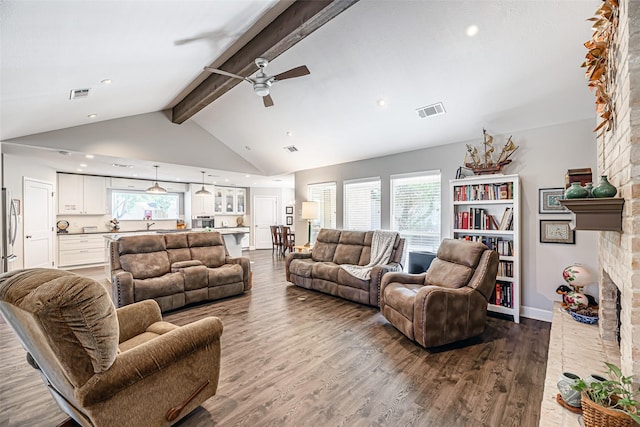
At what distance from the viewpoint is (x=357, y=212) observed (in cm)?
588

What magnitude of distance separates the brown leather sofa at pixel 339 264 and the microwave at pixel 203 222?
4.97 m

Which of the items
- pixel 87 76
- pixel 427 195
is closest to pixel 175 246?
pixel 87 76

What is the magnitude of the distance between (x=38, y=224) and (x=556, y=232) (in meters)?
8.92

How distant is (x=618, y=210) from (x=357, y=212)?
445 cm

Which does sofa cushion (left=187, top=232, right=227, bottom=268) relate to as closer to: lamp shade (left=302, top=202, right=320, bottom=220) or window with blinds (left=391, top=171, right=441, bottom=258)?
lamp shade (left=302, top=202, right=320, bottom=220)

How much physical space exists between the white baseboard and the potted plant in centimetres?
254

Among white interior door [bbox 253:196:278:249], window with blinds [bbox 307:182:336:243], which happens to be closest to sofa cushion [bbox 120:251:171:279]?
window with blinds [bbox 307:182:336:243]

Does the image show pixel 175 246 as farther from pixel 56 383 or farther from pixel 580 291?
pixel 580 291

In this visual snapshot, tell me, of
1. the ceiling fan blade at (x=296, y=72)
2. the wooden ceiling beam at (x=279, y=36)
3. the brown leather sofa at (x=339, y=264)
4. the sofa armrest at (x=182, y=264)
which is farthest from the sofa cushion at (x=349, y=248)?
the wooden ceiling beam at (x=279, y=36)

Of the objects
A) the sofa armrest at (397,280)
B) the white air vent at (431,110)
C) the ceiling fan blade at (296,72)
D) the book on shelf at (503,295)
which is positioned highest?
the ceiling fan blade at (296,72)

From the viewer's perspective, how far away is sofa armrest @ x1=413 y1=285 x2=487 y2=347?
271cm

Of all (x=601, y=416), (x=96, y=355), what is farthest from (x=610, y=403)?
(x=96, y=355)

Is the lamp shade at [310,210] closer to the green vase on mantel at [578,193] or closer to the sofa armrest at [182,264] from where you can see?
the sofa armrest at [182,264]

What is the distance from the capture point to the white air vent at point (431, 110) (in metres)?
3.77
